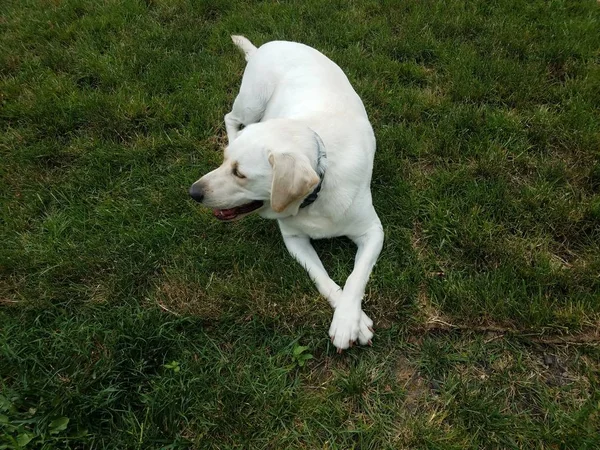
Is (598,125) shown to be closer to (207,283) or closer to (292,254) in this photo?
(292,254)

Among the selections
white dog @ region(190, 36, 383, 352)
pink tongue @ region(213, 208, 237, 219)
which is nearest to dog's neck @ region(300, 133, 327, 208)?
white dog @ region(190, 36, 383, 352)

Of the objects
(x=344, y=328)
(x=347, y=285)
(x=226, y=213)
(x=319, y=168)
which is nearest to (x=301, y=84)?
(x=319, y=168)

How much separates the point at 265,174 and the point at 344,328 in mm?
833

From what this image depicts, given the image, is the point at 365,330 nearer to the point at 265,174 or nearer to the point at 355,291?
the point at 355,291

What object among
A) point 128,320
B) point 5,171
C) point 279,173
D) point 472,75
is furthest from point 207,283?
point 472,75

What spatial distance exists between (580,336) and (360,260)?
1092 mm

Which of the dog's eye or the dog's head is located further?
the dog's eye

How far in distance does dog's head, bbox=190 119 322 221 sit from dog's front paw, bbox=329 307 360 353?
57 cm

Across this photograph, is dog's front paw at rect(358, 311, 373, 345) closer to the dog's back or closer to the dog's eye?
the dog's eye

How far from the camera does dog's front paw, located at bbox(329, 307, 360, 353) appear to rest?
2158 millimetres

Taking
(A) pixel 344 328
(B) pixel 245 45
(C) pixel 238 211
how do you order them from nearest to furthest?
(A) pixel 344 328, (C) pixel 238 211, (B) pixel 245 45

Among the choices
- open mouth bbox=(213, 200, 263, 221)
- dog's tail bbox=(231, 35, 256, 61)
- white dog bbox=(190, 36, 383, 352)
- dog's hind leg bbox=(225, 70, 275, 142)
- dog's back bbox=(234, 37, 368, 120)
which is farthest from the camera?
dog's tail bbox=(231, 35, 256, 61)

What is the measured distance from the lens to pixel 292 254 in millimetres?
2543

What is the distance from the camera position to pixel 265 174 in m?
2.20
